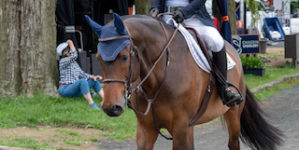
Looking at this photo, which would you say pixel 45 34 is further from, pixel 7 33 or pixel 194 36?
pixel 194 36

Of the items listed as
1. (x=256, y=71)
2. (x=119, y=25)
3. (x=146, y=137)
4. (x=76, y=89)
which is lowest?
(x=256, y=71)

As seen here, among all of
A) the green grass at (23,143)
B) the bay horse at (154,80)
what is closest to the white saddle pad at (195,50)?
the bay horse at (154,80)

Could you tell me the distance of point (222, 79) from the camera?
17.1 ft

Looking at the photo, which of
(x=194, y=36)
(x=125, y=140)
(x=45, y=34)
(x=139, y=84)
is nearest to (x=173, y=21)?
(x=194, y=36)

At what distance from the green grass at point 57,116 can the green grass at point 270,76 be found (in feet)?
17.1

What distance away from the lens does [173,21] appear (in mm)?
5020

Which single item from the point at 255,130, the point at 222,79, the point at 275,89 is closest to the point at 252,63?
the point at 275,89

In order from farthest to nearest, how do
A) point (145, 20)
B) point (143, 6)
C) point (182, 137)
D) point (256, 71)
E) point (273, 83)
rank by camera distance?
point (256, 71), point (273, 83), point (143, 6), point (182, 137), point (145, 20)

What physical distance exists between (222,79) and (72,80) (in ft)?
16.7

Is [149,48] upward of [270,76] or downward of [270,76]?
upward

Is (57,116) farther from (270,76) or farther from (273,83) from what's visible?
(270,76)

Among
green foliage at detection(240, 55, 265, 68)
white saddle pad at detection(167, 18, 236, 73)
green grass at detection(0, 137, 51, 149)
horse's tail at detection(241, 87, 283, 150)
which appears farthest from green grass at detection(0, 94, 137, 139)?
green foliage at detection(240, 55, 265, 68)

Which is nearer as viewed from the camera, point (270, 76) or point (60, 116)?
point (60, 116)

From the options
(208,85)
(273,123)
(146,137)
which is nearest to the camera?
(146,137)
